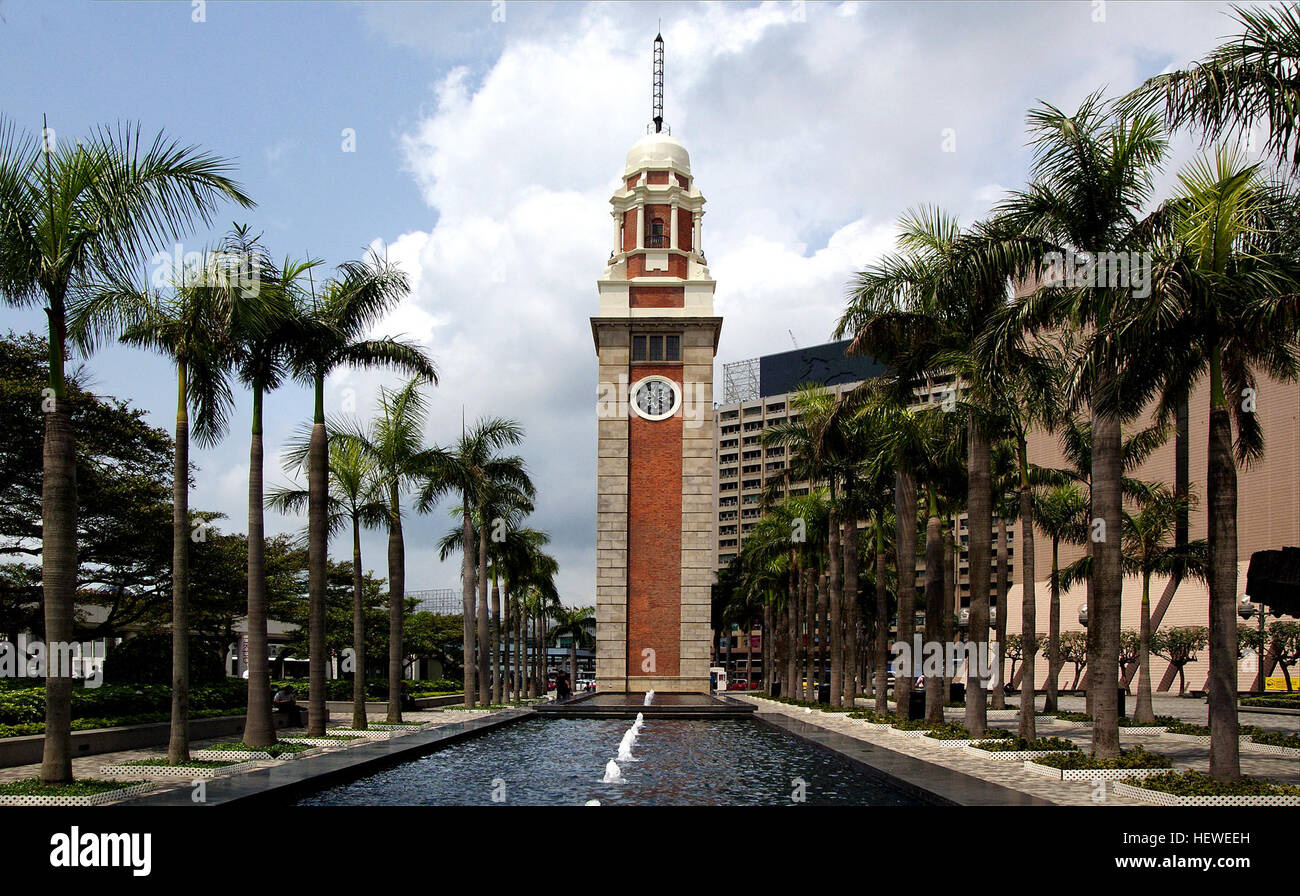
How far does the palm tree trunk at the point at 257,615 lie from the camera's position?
1934cm

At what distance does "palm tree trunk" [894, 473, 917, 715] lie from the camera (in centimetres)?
2870

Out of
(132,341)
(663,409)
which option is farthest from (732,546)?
(132,341)

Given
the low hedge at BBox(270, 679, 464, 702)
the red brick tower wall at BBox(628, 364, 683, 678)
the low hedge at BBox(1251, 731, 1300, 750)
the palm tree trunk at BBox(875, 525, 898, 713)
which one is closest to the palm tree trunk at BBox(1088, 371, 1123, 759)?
the low hedge at BBox(1251, 731, 1300, 750)

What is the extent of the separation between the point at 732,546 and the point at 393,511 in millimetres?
121096

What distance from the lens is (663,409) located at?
5375cm

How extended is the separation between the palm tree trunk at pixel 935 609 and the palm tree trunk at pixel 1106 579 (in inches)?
326

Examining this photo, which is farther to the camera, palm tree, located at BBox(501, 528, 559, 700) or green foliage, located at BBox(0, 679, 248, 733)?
palm tree, located at BBox(501, 528, 559, 700)

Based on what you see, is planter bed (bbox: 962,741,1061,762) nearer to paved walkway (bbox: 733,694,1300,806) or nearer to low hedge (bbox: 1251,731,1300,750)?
paved walkway (bbox: 733,694,1300,806)

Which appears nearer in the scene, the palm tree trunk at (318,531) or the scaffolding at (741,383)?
the palm tree trunk at (318,531)

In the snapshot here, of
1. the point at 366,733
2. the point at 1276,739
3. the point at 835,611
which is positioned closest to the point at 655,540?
the point at 835,611

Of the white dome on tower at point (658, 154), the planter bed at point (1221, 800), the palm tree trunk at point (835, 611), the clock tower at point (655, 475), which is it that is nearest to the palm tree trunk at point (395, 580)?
the palm tree trunk at point (835, 611)

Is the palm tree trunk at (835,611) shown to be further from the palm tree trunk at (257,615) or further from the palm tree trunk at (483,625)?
the palm tree trunk at (257,615)
